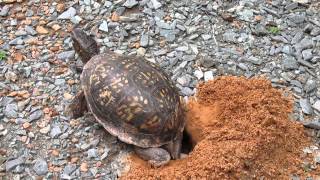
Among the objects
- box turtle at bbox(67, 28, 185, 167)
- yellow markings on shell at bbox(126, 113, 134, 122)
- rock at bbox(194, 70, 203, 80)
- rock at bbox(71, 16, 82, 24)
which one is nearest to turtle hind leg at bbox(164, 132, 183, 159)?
box turtle at bbox(67, 28, 185, 167)

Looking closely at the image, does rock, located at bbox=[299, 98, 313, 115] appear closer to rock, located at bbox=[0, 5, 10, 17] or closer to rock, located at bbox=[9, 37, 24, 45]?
rock, located at bbox=[9, 37, 24, 45]

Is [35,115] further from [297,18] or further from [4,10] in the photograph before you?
[297,18]

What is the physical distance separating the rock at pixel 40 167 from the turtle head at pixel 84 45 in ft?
3.51

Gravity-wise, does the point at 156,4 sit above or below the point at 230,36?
above

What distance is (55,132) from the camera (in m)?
4.47

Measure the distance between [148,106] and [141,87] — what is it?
0.16 m

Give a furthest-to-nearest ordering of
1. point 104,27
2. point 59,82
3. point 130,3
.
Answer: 1. point 130,3
2. point 104,27
3. point 59,82

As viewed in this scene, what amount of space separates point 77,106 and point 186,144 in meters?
0.98

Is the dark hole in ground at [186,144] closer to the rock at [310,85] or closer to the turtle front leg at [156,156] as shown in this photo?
the turtle front leg at [156,156]

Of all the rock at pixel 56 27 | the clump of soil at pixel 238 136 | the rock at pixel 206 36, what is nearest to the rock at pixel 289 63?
the clump of soil at pixel 238 136

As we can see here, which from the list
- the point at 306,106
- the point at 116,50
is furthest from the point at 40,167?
the point at 306,106

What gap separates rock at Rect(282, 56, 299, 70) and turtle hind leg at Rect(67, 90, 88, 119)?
6.17 ft

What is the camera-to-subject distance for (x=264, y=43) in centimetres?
518

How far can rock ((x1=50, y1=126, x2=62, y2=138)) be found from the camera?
14.6ft
